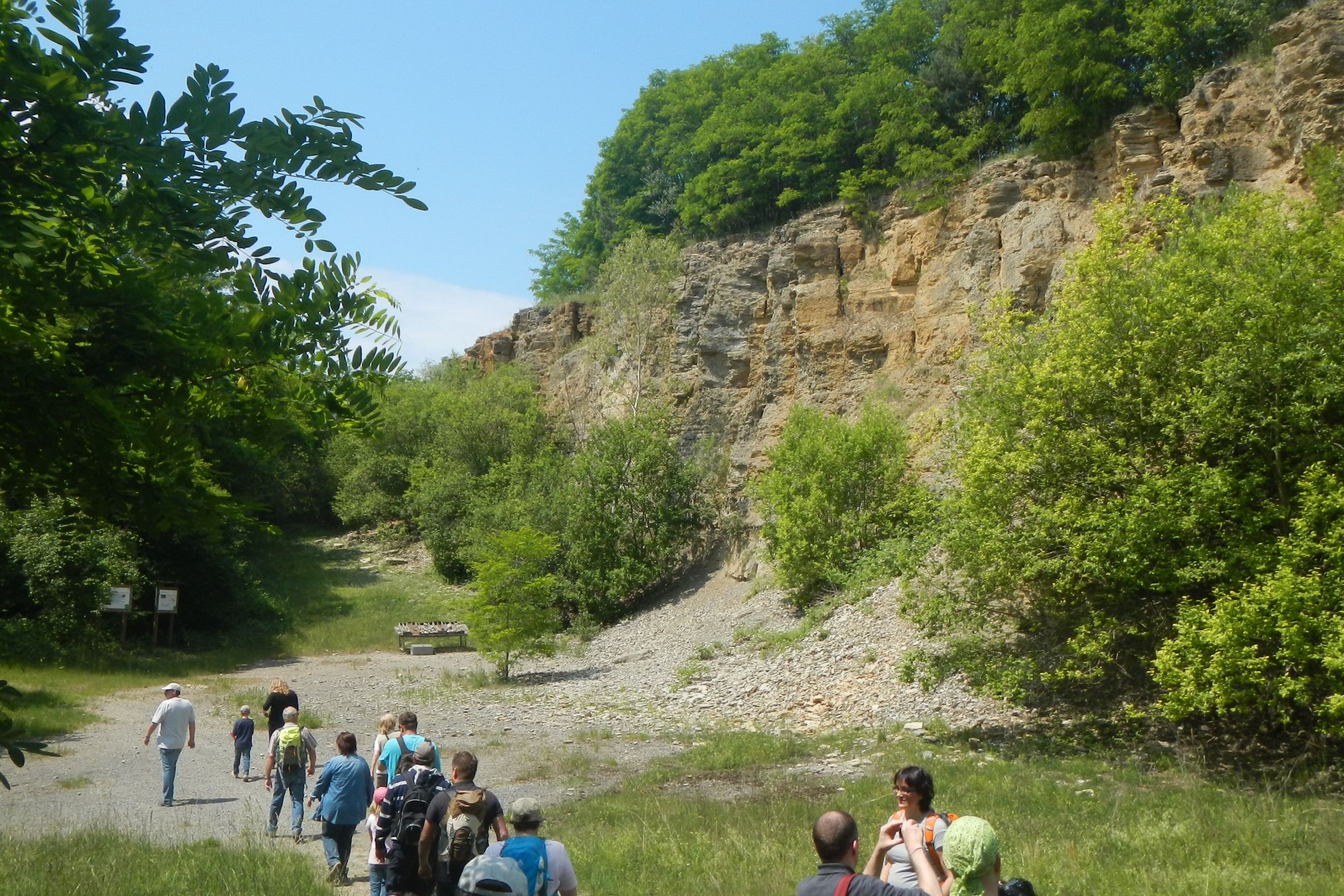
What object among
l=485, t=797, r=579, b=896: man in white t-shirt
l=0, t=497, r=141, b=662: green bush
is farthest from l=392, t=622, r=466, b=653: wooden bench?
l=485, t=797, r=579, b=896: man in white t-shirt

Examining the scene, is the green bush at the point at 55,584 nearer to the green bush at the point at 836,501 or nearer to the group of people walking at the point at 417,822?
the green bush at the point at 836,501

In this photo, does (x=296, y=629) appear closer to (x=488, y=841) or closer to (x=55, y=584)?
(x=55, y=584)

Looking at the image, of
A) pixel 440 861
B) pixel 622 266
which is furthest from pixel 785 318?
pixel 440 861

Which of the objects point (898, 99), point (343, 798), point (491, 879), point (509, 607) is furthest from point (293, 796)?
point (898, 99)

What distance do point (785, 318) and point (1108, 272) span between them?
21969 millimetres

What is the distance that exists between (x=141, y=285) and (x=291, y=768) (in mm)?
8543

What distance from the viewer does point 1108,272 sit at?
1437 cm

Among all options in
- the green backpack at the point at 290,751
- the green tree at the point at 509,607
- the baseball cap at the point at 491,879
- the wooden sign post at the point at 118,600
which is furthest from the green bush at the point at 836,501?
the baseball cap at the point at 491,879

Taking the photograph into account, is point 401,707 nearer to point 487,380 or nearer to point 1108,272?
point 1108,272

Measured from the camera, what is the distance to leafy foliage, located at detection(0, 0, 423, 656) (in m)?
2.53

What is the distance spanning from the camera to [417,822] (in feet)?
19.9

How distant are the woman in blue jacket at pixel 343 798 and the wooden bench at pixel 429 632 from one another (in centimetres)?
2228

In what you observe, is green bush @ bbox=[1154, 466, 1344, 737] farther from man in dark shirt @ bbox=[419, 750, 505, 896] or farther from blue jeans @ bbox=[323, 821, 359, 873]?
blue jeans @ bbox=[323, 821, 359, 873]

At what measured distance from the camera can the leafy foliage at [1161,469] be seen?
474 inches
